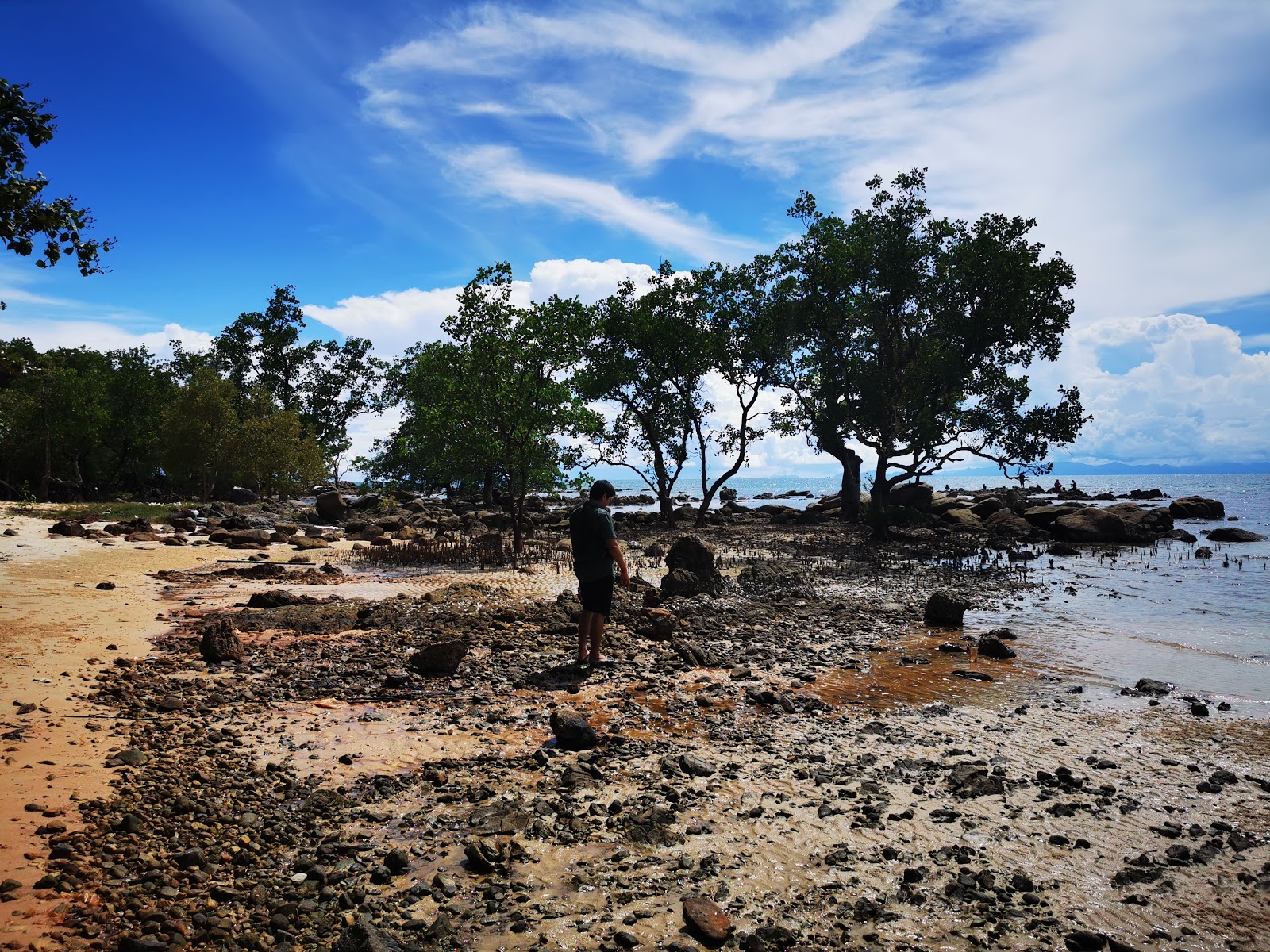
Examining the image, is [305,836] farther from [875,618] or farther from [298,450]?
[298,450]

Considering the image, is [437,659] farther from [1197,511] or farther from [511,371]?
[1197,511]

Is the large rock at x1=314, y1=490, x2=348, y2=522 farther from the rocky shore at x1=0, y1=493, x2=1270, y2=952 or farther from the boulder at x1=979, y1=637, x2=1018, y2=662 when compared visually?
the boulder at x1=979, y1=637, x2=1018, y2=662

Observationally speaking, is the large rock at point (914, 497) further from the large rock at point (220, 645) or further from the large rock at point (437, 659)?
the large rock at point (220, 645)

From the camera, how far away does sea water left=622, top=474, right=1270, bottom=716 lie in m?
11.0

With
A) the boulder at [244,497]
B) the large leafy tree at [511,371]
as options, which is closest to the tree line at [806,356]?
the large leafy tree at [511,371]

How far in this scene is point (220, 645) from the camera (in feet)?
32.7

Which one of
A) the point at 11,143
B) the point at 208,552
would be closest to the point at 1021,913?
the point at 11,143

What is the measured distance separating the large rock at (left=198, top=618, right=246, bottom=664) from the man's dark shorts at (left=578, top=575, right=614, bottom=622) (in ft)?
16.7

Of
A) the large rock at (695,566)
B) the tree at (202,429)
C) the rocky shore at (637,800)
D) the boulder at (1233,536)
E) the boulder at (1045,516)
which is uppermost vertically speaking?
the tree at (202,429)

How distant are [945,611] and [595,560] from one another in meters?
8.85

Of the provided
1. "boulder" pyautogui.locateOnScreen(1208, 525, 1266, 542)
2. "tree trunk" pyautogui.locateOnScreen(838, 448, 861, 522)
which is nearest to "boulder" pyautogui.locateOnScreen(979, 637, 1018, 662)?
"boulder" pyautogui.locateOnScreen(1208, 525, 1266, 542)

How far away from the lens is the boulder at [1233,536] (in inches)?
1254

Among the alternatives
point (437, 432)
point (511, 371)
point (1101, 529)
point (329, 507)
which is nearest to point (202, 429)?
point (329, 507)

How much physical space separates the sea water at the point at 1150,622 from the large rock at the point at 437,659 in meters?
9.33
